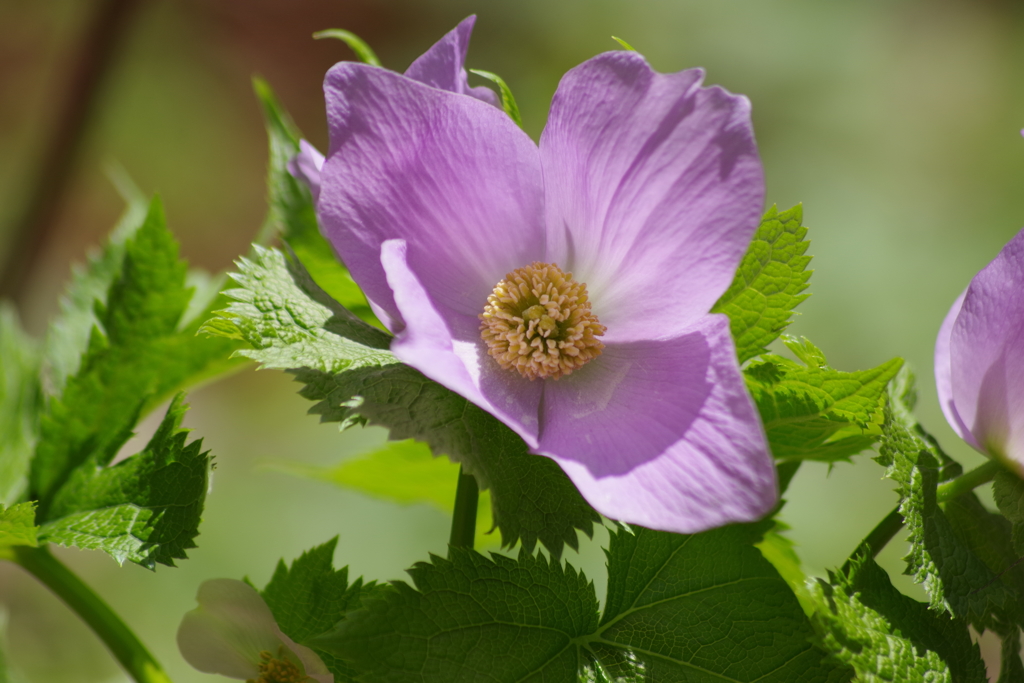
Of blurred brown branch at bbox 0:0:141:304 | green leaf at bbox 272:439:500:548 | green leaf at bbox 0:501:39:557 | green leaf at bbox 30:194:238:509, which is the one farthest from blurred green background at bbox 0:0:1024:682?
green leaf at bbox 0:501:39:557

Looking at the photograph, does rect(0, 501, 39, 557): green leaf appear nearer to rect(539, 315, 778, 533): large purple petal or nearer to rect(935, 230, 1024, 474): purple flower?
rect(539, 315, 778, 533): large purple petal

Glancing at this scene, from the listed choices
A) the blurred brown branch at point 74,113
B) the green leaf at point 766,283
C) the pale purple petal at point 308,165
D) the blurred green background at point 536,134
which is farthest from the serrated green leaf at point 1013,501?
the blurred brown branch at point 74,113

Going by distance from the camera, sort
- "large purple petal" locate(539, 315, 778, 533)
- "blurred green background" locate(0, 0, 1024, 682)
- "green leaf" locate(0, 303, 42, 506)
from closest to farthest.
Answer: "large purple petal" locate(539, 315, 778, 533) → "green leaf" locate(0, 303, 42, 506) → "blurred green background" locate(0, 0, 1024, 682)

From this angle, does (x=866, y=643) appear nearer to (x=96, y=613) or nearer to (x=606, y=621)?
(x=606, y=621)

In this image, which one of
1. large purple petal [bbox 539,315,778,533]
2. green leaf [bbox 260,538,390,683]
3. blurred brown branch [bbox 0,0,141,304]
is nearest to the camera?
large purple petal [bbox 539,315,778,533]

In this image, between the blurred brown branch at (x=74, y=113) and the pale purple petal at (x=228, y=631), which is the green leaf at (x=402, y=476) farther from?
the blurred brown branch at (x=74, y=113)
